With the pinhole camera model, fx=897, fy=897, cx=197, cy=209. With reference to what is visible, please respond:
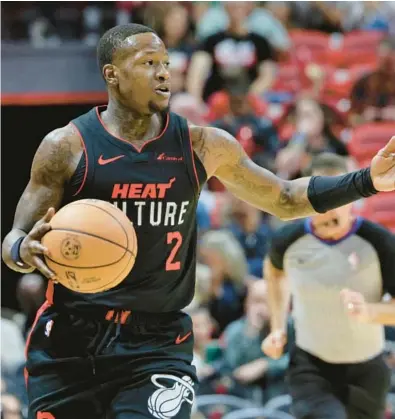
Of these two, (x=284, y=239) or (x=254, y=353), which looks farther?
(x=254, y=353)

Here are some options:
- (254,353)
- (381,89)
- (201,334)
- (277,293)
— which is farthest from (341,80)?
(277,293)

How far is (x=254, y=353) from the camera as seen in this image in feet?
22.6

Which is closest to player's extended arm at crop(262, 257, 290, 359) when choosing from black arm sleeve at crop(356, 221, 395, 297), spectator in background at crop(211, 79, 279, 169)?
black arm sleeve at crop(356, 221, 395, 297)

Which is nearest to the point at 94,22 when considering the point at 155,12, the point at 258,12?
the point at 155,12

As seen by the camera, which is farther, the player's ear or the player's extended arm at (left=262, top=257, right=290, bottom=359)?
the player's extended arm at (left=262, top=257, right=290, bottom=359)

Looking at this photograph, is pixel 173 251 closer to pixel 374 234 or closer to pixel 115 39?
pixel 115 39

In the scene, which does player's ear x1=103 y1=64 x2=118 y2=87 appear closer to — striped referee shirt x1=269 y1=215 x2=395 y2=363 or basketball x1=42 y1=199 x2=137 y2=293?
basketball x1=42 y1=199 x2=137 y2=293

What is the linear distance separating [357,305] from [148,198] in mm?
1383

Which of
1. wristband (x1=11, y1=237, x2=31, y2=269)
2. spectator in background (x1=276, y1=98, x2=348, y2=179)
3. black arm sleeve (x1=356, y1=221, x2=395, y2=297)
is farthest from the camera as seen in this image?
spectator in background (x1=276, y1=98, x2=348, y2=179)

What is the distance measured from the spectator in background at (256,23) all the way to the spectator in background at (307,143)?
1.62 metres

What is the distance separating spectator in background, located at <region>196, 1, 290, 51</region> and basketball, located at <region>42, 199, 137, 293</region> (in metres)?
6.67

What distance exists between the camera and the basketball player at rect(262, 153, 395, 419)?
4.98 metres

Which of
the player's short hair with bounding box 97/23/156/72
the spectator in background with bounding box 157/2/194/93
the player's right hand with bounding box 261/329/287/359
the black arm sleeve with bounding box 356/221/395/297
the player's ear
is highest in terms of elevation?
the spectator in background with bounding box 157/2/194/93

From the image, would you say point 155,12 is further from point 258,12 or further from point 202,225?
point 202,225
